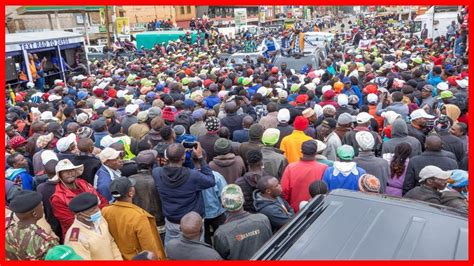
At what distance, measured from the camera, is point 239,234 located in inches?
135

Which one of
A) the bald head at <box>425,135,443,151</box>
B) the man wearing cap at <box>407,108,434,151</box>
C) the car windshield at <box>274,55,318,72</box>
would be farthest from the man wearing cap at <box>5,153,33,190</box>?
the car windshield at <box>274,55,318,72</box>

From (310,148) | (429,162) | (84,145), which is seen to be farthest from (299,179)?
(84,145)

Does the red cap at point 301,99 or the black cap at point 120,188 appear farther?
the red cap at point 301,99

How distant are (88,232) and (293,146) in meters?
3.01

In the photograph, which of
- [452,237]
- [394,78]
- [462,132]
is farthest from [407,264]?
[394,78]

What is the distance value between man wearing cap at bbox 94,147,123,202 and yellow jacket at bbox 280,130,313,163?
217cm

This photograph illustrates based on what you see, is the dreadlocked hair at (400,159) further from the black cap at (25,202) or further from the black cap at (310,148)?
the black cap at (25,202)

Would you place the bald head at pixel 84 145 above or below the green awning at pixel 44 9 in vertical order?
below

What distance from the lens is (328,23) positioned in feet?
166

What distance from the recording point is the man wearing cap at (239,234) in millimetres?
3426

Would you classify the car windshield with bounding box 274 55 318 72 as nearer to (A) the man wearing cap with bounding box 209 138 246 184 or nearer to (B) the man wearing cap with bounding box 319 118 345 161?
(B) the man wearing cap with bounding box 319 118 345 161

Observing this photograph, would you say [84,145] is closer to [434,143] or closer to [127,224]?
[127,224]

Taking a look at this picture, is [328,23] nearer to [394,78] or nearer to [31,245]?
[394,78]

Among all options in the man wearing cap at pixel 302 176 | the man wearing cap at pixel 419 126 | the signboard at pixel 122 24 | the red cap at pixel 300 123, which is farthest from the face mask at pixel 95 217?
the signboard at pixel 122 24
